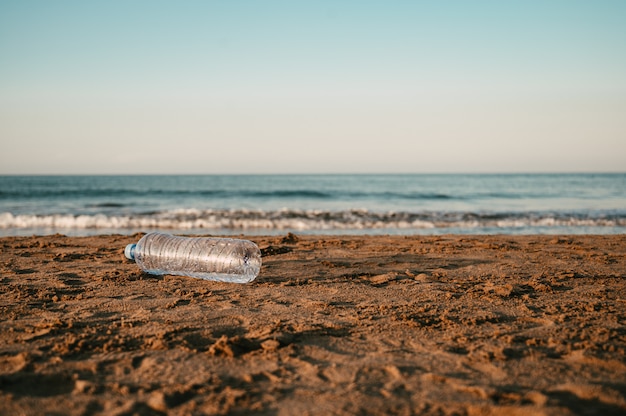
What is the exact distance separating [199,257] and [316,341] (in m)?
2.68

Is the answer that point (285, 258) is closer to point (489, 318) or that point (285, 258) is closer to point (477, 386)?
point (489, 318)

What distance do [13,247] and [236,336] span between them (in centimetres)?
552

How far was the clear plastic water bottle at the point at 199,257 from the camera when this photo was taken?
16.0ft

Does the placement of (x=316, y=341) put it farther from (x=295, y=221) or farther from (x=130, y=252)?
(x=295, y=221)

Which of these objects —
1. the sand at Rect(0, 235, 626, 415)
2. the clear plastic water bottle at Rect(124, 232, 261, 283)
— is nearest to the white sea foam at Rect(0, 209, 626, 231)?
the clear plastic water bottle at Rect(124, 232, 261, 283)

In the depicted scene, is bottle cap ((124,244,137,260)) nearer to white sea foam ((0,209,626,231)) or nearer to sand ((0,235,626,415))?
sand ((0,235,626,415))

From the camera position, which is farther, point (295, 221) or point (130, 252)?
point (295, 221)

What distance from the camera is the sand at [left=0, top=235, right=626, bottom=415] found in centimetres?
213

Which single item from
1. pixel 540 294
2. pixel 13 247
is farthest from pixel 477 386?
pixel 13 247

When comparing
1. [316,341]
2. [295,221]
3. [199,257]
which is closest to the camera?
[316,341]

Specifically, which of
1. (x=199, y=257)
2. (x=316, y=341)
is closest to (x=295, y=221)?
(x=199, y=257)

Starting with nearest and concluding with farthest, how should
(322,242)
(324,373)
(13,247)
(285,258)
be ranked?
(324,373)
(285,258)
(13,247)
(322,242)

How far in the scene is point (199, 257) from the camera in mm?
5250

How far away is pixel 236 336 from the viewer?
2.96 m
